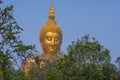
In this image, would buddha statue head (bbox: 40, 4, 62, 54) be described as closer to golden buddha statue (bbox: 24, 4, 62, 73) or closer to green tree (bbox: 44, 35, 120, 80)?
golden buddha statue (bbox: 24, 4, 62, 73)

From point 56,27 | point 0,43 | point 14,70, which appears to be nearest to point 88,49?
point 14,70

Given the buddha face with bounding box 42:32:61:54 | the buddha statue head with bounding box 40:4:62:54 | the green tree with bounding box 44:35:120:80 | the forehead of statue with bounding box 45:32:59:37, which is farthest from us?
the forehead of statue with bounding box 45:32:59:37

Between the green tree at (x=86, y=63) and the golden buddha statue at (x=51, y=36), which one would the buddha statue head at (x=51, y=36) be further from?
the green tree at (x=86, y=63)

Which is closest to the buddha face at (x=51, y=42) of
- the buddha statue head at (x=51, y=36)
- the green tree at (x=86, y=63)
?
the buddha statue head at (x=51, y=36)

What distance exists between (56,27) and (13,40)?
2266 inches

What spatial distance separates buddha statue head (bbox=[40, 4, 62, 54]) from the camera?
253 ft

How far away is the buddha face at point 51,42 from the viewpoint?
253 feet

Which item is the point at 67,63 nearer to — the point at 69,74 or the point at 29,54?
the point at 69,74

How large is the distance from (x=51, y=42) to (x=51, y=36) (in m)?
1.01

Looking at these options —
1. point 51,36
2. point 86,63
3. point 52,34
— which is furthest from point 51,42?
point 86,63

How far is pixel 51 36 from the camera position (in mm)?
77438

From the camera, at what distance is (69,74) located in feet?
125

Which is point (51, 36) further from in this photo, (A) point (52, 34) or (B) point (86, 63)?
(B) point (86, 63)

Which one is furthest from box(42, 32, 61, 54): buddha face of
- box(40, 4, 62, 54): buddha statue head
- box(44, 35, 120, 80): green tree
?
box(44, 35, 120, 80): green tree
